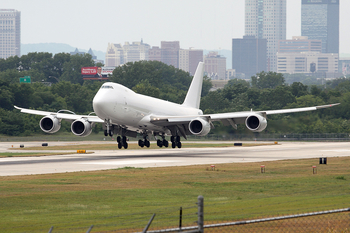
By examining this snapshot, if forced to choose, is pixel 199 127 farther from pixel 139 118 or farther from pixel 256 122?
pixel 139 118

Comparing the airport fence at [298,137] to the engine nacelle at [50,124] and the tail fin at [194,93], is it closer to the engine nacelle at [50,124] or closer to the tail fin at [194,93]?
the tail fin at [194,93]

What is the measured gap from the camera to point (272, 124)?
75.4m

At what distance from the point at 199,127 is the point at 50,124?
15749 millimetres

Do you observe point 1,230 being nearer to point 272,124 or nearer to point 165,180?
point 165,180

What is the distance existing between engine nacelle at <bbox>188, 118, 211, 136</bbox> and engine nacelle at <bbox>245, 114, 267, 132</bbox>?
13.5 feet

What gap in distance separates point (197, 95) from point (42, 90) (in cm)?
8349

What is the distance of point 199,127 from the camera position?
54.6 metres

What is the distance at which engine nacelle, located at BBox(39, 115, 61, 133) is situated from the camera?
56.6 meters

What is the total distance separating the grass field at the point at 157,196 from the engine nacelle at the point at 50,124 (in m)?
18.4

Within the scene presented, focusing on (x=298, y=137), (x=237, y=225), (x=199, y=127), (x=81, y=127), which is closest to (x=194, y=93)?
(x=199, y=127)

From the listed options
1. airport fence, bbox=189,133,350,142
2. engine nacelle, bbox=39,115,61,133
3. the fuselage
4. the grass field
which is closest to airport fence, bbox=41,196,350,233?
the grass field

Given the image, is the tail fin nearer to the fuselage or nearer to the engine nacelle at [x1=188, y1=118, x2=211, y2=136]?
the fuselage

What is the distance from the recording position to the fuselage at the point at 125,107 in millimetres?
49938

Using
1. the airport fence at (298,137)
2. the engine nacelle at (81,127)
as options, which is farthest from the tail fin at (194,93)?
the airport fence at (298,137)
